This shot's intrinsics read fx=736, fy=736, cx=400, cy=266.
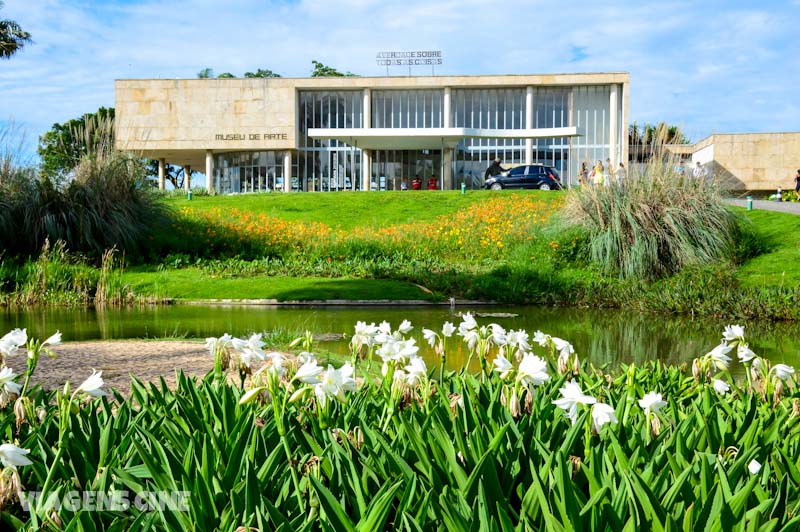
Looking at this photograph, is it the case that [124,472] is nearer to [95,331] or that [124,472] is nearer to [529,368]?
[529,368]

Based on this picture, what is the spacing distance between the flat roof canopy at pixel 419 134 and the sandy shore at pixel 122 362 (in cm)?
3341

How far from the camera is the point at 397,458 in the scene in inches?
98.0

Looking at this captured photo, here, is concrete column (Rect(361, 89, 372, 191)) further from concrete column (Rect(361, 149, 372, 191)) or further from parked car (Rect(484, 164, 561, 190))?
parked car (Rect(484, 164, 561, 190))

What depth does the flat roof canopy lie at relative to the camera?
40500 mm

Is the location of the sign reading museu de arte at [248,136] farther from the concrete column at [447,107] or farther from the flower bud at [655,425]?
the flower bud at [655,425]

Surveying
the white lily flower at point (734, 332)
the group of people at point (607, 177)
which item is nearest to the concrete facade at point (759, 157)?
the group of people at point (607, 177)

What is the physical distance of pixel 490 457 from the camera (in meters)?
2.42

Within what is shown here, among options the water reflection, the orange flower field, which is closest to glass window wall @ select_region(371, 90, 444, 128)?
the orange flower field

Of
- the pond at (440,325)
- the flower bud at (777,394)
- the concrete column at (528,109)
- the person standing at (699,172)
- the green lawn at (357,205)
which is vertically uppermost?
the concrete column at (528,109)

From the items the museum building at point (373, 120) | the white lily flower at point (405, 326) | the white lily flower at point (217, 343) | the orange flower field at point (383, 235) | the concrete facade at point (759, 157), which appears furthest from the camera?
the museum building at point (373, 120)

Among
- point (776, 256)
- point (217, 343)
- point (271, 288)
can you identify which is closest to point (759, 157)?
point (776, 256)

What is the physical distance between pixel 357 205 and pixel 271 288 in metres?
13.4

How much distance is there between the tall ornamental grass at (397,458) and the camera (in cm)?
214

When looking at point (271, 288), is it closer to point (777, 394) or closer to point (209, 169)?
point (777, 394)
